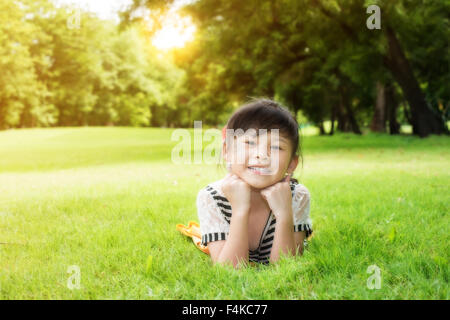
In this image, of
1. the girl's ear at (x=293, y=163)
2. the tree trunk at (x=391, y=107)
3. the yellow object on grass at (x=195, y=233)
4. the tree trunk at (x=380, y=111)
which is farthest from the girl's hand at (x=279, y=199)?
the tree trunk at (x=380, y=111)

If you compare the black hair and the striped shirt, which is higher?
the black hair

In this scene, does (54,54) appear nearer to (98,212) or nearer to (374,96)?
(374,96)


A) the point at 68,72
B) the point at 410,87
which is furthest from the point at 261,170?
the point at 68,72

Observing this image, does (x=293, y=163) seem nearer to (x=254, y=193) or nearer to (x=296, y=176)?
(x=254, y=193)

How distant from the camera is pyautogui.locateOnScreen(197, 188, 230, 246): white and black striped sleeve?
274 cm

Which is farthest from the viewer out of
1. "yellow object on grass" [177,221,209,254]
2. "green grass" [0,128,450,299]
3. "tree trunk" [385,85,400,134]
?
"tree trunk" [385,85,400,134]

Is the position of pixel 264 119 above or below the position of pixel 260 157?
above

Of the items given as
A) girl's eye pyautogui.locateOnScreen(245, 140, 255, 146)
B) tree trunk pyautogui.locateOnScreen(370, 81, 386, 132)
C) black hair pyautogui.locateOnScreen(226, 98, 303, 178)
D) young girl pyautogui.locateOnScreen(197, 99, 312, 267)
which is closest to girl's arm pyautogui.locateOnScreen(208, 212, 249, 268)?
young girl pyautogui.locateOnScreen(197, 99, 312, 267)

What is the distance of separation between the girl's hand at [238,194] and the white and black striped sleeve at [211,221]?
0.20 meters

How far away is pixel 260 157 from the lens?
2.58m

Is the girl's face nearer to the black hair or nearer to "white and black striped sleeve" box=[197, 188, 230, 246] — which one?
the black hair

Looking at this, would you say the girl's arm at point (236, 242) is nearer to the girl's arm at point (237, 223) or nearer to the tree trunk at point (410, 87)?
the girl's arm at point (237, 223)

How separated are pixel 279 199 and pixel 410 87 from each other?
617 inches
